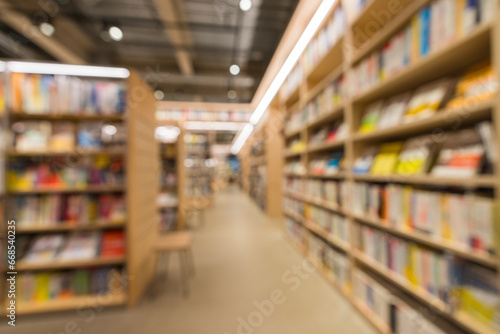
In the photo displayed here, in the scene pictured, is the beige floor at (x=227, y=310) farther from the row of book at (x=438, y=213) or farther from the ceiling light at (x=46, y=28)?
the ceiling light at (x=46, y=28)

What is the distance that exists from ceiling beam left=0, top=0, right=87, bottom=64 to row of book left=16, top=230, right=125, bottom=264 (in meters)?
2.42

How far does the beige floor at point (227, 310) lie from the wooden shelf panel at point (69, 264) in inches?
15.7

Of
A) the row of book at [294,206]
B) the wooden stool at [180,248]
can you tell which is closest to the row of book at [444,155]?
the row of book at [294,206]

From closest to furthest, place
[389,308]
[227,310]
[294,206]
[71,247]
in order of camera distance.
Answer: [389,308] → [227,310] → [71,247] → [294,206]

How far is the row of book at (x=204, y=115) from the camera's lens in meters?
8.25

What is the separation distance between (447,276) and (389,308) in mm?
535

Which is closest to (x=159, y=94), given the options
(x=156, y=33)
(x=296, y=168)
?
(x=156, y=33)

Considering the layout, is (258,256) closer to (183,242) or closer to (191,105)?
(183,242)

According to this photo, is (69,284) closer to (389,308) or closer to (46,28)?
(389,308)

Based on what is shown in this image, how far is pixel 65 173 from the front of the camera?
7.02 feet

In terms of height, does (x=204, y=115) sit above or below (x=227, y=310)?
above

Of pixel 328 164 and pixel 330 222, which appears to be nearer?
pixel 330 222

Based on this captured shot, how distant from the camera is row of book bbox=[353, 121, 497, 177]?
3.58ft

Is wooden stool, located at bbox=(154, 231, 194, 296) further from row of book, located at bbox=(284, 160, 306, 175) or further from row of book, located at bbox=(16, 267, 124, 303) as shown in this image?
row of book, located at bbox=(284, 160, 306, 175)
